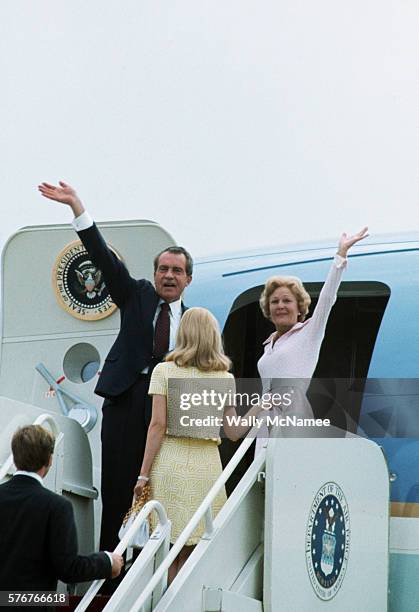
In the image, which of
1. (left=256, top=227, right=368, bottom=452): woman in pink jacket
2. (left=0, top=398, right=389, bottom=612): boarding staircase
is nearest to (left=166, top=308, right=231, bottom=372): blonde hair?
(left=0, top=398, right=389, bottom=612): boarding staircase

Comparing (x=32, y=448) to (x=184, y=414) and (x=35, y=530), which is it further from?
(x=184, y=414)

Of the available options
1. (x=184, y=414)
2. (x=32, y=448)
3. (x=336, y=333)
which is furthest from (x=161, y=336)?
(x=336, y=333)

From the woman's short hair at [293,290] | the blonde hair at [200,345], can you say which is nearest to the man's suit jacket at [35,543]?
the blonde hair at [200,345]

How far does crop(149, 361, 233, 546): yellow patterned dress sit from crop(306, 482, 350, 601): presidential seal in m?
0.47

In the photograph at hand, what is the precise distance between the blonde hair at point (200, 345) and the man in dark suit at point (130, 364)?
72 centimetres

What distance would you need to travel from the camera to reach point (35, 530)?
4.57 metres

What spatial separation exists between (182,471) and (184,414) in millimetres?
263

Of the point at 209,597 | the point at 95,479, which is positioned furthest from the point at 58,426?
the point at 209,597

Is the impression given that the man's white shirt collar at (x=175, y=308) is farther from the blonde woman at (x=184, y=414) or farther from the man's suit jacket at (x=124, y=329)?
the blonde woman at (x=184, y=414)

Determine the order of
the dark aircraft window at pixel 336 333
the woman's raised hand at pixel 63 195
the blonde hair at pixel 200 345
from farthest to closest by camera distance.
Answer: the dark aircraft window at pixel 336 333
the woman's raised hand at pixel 63 195
the blonde hair at pixel 200 345

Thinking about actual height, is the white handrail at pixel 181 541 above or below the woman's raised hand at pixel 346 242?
below

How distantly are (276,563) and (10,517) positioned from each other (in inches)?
52.7

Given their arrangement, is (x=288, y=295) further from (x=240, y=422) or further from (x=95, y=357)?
(x=95, y=357)

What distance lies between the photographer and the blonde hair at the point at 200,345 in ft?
18.0
